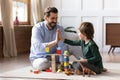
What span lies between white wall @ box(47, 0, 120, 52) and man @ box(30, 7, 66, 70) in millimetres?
3732

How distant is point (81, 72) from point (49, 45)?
48cm

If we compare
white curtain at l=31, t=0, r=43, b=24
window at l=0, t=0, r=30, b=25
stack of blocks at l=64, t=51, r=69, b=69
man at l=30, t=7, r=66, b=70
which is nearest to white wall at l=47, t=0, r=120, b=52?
white curtain at l=31, t=0, r=43, b=24

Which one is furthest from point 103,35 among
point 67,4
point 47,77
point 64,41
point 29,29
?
point 47,77

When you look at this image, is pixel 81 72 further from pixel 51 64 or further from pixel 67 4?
pixel 67 4

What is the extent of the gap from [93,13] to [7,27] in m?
2.43

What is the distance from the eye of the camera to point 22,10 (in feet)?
23.3

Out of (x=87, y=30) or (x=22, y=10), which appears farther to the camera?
(x=22, y=10)

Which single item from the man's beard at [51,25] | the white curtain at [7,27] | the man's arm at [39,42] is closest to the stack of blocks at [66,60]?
the man's arm at [39,42]

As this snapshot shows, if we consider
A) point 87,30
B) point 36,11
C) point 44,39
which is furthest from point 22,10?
point 87,30

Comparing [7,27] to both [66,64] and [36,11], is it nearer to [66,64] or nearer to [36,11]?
[36,11]

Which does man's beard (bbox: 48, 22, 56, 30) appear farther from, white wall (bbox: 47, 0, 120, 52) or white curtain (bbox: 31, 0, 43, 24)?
white wall (bbox: 47, 0, 120, 52)

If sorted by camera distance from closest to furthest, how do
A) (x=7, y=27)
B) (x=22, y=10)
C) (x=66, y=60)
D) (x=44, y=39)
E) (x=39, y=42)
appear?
(x=66, y=60), (x=39, y=42), (x=44, y=39), (x=7, y=27), (x=22, y=10)

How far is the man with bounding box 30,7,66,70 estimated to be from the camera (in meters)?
3.41

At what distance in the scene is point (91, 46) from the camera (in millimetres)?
3217
